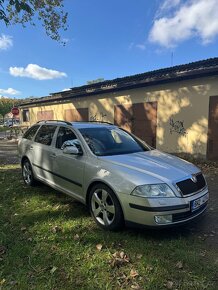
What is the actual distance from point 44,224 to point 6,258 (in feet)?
3.72

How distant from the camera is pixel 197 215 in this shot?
14.6ft

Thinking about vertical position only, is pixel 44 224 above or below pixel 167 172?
below

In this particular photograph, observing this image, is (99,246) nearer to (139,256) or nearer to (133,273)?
(139,256)

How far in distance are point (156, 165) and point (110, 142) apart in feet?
3.97

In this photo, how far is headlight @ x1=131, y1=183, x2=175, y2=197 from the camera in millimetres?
4070

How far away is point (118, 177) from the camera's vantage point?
4359 mm

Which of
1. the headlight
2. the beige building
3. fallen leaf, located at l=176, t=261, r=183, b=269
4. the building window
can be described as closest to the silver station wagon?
the headlight

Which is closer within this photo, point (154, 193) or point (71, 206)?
point (154, 193)

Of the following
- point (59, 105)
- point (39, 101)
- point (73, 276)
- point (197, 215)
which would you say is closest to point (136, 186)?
point (197, 215)

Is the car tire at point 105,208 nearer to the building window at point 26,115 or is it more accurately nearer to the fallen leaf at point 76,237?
the fallen leaf at point 76,237

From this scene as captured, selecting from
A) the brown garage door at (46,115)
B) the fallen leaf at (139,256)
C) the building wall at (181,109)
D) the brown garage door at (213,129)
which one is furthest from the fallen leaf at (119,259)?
the brown garage door at (46,115)

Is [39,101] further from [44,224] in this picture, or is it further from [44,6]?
[44,224]

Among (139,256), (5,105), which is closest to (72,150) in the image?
(139,256)

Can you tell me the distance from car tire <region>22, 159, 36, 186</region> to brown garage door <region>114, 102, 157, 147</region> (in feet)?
23.1
